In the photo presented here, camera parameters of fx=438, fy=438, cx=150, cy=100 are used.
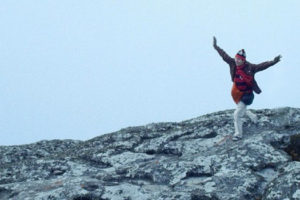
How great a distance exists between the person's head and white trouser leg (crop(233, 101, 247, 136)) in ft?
4.11

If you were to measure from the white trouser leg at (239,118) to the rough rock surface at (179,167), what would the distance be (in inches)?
13.8

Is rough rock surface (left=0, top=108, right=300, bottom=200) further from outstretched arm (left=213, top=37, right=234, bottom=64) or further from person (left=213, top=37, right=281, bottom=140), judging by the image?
outstretched arm (left=213, top=37, right=234, bottom=64)

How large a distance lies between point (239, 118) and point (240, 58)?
188 centimetres

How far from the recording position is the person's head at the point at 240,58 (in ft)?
45.0

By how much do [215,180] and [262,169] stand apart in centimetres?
130

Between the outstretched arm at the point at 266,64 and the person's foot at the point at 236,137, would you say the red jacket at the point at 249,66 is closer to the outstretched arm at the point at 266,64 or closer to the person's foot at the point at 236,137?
the outstretched arm at the point at 266,64

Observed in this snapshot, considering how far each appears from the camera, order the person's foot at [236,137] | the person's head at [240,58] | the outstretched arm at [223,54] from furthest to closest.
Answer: the outstretched arm at [223,54] → the person's head at [240,58] → the person's foot at [236,137]

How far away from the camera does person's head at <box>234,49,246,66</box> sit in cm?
1371

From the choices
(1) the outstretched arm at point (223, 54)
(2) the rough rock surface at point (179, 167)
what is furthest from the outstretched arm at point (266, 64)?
(2) the rough rock surface at point (179, 167)

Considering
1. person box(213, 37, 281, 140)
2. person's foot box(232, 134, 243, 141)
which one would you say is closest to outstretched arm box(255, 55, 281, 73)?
person box(213, 37, 281, 140)

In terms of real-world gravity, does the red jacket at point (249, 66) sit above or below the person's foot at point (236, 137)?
above

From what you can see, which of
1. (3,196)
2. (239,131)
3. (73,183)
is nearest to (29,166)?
(3,196)

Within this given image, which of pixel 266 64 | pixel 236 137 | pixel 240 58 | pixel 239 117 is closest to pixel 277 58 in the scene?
pixel 266 64

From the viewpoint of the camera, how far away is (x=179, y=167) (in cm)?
1180
